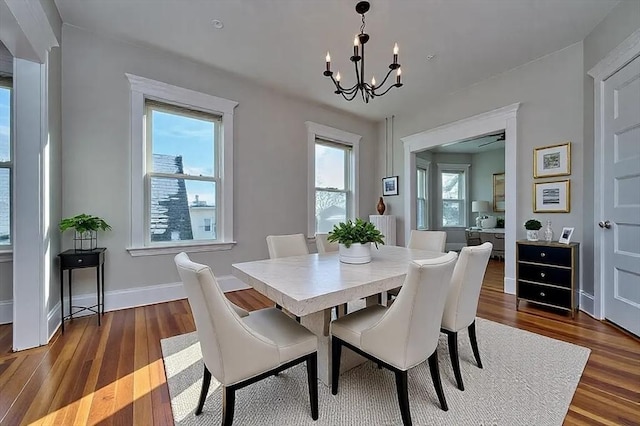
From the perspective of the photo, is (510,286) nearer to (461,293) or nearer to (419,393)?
(461,293)

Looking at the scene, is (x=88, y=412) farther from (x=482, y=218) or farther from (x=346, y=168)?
(x=482, y=218)

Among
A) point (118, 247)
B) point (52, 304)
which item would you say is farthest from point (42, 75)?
point (52, 304)

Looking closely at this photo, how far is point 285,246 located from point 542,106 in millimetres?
3540

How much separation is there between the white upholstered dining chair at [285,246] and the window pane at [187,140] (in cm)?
167

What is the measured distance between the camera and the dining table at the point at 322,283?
133cm

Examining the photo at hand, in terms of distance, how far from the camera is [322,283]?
59.6 inches

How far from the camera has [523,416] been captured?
1474 millimetres

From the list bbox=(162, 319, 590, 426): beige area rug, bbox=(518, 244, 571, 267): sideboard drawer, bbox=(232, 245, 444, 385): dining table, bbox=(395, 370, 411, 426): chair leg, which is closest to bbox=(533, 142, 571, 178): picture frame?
bbox=(518, 244, 571, 267): sideboard drawer

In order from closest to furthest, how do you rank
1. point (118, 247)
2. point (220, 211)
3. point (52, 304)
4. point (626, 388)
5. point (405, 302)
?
point (405, 302) < point (626, 388) < point (52, 304) < point (118, 247) < point (220, 211)

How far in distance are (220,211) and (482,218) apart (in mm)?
6531

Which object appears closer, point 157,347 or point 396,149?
point 157,347

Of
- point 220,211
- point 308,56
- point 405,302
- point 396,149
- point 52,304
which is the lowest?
point 52,304

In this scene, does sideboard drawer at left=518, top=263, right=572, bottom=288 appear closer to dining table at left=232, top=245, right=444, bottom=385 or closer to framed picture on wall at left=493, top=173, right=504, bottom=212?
dining table at left=232, top=245, right=444, bottom=385

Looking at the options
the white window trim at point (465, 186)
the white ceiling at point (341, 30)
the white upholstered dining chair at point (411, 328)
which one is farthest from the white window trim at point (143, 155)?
the white window trim at point (465, 186)
